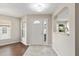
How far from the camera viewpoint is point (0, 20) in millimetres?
8359

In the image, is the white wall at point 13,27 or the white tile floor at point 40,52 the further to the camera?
the white wall at point 13,27

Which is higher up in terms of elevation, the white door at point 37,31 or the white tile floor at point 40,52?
the white door at point 37,31

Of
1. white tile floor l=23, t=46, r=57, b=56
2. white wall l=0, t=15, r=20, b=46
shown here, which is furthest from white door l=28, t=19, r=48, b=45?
white tile floor l=23, t=46, r=57, b=56

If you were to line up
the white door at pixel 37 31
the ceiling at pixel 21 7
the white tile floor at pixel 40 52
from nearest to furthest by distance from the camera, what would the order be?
the ceiling at pixel 21 7
the white tile floor at pixel 40 52
the white door at pixel 37 31

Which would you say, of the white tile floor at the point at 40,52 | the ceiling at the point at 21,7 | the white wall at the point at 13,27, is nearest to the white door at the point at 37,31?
the white wall at the point at 13,27

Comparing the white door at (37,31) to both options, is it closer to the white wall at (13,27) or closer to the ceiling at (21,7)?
the white wall at (13,27)

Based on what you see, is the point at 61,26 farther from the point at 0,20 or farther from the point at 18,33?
the point at 0,20

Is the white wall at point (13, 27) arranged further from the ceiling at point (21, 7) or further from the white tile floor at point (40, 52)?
the white tile floor at point (40, 52)

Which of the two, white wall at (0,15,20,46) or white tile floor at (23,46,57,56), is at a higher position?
white wall at (0,15,20,46)

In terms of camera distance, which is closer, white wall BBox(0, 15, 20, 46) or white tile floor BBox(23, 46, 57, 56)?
white tile floor BBox(23, 46, 57, 56)

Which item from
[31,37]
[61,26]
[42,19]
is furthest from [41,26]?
[61,26]

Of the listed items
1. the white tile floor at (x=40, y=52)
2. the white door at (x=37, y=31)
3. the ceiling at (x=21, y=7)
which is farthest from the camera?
the white door at (x=37, y=31)

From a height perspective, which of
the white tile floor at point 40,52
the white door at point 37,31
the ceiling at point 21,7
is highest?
the ceiling at point 21,7

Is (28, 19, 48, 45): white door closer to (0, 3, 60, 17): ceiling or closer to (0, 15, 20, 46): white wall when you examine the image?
(0, 15, 20, 46): white wall
